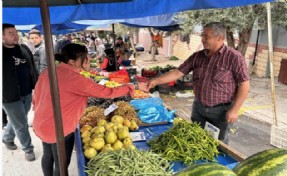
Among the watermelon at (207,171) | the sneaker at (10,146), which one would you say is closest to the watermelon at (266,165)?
the watermelon at (207,171)

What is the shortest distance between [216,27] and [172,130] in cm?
136

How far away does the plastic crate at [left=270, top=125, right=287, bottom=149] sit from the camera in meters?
5.00

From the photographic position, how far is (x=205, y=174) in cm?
103

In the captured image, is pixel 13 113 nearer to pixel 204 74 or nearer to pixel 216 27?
pixel 204 74

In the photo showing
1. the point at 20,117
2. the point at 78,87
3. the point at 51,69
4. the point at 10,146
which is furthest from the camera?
the point at 10,146

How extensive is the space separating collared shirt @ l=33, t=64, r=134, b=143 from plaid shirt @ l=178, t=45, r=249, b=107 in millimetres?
1131

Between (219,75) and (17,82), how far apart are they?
3168 mm

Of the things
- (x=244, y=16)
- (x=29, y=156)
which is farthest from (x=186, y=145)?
(x=244, y=16)

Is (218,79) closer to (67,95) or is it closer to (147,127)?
(147,127)

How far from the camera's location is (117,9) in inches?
155

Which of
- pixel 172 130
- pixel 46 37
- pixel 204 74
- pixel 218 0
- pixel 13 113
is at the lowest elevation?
pixel 13 113

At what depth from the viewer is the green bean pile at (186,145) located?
8.25ft

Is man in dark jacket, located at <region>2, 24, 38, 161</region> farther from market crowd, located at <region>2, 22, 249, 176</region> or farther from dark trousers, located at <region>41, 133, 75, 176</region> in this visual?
dark trousers, located at <region>41, 133, 75, 176</region>

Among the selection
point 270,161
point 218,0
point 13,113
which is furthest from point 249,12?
point 270,161
